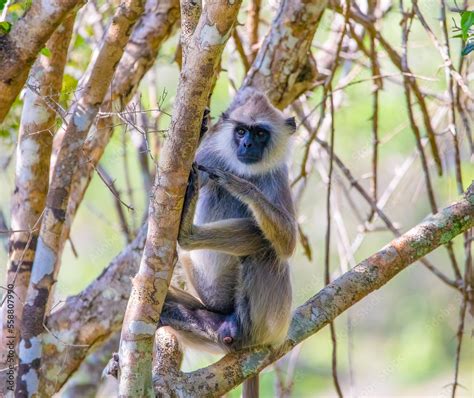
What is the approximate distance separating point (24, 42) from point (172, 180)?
1.25 m

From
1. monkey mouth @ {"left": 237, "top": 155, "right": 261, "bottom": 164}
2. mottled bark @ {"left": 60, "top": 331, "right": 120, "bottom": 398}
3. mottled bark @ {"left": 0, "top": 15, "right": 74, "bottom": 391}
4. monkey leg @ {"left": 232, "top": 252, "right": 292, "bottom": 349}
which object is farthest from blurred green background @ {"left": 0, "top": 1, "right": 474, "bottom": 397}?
mottled bark @ {"left": 0, "top": 15, "right": 74, "bottom": 391}

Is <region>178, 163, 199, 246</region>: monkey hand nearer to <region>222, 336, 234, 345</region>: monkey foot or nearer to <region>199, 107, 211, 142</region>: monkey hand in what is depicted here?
<region>199, 107, 211, 142</region>: monkey hand

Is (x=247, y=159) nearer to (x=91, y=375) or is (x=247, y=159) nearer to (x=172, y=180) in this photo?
(x=172, y=180)

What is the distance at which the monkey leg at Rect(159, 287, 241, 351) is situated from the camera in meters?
4.55

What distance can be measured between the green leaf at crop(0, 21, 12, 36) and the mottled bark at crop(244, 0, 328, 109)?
2104 mm

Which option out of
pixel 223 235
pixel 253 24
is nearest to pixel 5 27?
pixel 223 235

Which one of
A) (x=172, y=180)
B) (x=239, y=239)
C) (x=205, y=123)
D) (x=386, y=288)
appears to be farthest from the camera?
(x=386, y=288)

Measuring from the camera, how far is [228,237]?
4.50m

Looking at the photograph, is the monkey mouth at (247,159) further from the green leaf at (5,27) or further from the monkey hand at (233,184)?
the green leaf at (5,27)

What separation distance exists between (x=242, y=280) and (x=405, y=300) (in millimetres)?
8955

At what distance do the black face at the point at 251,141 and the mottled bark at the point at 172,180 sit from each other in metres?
1.78

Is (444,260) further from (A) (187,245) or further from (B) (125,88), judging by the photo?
(A) (187,245)

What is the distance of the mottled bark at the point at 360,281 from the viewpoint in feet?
13.2

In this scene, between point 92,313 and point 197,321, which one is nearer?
point 197,321
